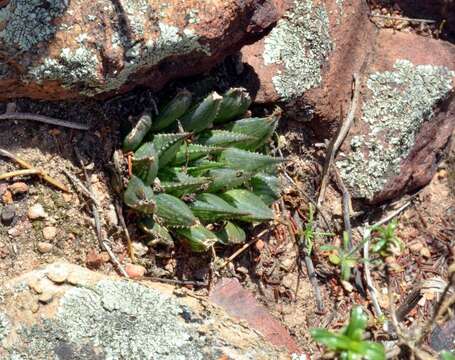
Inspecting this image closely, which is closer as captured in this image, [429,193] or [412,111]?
[412,111]

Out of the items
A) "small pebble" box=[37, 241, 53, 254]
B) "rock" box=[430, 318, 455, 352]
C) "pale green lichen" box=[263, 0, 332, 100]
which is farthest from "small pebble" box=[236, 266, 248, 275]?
"rock" box=[430, 318, 455, 352]

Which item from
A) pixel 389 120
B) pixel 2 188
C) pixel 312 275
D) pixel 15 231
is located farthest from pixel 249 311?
pixel 389 120

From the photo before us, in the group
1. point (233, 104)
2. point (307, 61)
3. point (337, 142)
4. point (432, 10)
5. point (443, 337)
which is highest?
point (432, 10)

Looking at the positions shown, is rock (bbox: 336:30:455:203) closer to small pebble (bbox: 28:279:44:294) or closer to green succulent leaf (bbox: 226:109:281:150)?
green succulent leaf (bbox: 226:109:281:150)

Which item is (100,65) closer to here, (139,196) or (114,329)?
(139,196)

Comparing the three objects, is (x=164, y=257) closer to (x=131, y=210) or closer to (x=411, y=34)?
(x=131, y=210)

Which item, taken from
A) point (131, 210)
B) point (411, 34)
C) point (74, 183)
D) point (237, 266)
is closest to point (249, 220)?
point (237, 266)

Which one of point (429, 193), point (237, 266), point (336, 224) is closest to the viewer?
point (237, 266)
